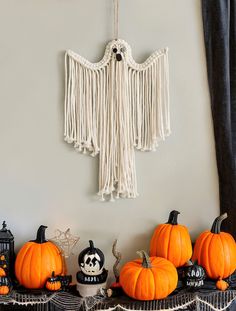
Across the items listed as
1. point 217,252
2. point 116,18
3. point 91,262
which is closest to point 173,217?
point 217,252

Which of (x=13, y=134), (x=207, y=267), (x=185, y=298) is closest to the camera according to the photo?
(x=185, y=298)

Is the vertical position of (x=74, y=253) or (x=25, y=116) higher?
(x=25, y=116)

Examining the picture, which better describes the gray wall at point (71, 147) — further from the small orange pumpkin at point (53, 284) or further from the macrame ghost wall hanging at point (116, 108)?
the small orange pumpkin at point (53, 284)

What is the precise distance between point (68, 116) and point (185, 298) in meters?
0.82

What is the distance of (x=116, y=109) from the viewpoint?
1.85m

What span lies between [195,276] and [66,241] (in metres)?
0.53

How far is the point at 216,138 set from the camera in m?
1.88

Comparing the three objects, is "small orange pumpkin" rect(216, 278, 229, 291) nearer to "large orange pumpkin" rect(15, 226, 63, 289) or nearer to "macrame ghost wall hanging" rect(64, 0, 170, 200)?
"macrame ghost wall hanging" rect(64, 0, 170, 200)

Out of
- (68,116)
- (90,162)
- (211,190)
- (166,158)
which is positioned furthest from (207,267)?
(68,116)

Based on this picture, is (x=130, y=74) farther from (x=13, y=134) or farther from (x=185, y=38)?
(x=13, y=134)

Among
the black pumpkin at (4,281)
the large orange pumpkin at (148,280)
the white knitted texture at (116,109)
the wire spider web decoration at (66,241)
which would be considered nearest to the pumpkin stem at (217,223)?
the large orange pumpkin at (148,280)

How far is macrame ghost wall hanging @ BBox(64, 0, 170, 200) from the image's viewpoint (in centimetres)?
184

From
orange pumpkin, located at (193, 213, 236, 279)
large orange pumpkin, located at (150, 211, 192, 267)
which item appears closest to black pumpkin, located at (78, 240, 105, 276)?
large orange pumpkin, located at (150, 211, 192, 267)

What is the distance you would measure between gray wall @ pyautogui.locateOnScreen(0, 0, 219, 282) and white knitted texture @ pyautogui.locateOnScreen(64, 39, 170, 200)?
1.7 inches
